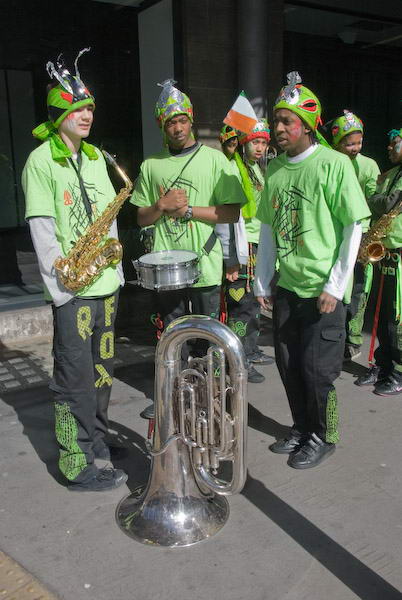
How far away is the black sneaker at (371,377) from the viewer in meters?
4.71

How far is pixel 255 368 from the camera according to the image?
17.0 feet

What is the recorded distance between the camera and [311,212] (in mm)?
3262

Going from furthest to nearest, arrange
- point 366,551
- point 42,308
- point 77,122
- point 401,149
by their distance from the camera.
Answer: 1. point 42,308
2. point 401,149
3. point 77,122
4. point 366,551

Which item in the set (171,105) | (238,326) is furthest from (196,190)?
(238,326)

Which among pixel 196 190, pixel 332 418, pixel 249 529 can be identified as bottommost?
pixel 249 529

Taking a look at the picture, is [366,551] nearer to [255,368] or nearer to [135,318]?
[255,368]

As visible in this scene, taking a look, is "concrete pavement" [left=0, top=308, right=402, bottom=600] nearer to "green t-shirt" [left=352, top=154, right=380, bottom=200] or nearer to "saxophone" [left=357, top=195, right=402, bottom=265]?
"saxophone" [left=357, top=195, right=402, bottom=265]

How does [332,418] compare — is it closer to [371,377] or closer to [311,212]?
Result: [311,212]

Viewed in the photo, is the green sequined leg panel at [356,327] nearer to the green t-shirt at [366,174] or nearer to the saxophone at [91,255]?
the green t-shirt at [366,174]

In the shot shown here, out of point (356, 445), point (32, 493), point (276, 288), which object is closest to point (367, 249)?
point (276, 288)

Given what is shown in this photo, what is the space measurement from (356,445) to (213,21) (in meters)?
5.34

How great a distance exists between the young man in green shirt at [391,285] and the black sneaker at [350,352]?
1.71 feet

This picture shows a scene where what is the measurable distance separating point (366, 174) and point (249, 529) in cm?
329

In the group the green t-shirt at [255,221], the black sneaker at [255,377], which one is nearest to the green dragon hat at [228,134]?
the green t-shirt at [255,221]
